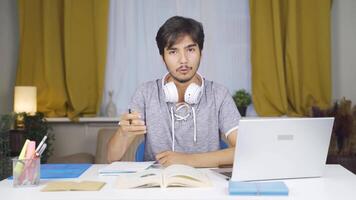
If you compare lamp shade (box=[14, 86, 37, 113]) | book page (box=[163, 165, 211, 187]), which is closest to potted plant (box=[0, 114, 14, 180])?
lamp shade (box=[14, 86, 37, 113])

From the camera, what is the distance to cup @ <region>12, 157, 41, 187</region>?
1.39 metres

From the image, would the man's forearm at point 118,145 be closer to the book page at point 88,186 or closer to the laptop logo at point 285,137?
the book page at point 88,186

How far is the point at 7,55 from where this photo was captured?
12.0 feet

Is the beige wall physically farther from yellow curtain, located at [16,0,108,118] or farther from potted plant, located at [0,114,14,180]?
potted plant, located at [0,114,14,180]

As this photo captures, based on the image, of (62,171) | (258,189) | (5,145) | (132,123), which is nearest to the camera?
(258,189)

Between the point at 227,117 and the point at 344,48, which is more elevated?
the point at 344,48

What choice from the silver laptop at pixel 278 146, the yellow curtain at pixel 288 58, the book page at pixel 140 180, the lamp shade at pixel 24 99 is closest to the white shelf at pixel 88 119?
the lamp shade at pixel 24 99

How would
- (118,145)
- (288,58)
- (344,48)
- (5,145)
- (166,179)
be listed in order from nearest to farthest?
(166,179) < (118,145) < (5,145) < (288,58) < (344,48)

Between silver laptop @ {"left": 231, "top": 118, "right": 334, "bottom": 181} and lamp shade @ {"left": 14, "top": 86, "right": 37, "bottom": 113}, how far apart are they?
2260mm

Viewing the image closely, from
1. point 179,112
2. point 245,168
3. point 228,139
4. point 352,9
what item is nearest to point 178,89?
point 179,112

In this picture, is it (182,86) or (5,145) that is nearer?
(182,86)

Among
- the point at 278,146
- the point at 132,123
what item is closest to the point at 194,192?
the point at 278,146

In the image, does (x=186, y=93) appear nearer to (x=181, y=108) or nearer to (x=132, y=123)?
(x=181, y=108)

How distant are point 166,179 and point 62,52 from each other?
8.10 feet
